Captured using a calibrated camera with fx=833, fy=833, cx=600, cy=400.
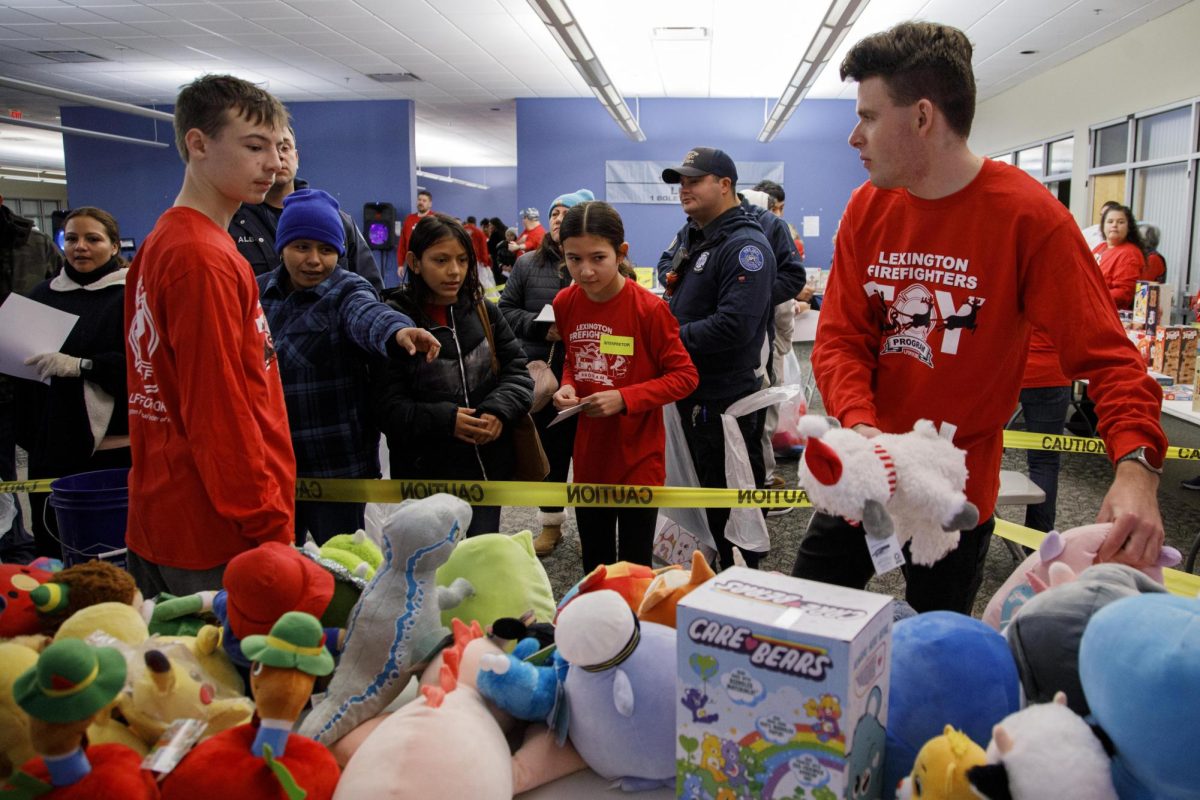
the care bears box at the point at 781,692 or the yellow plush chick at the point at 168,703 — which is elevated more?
the care bears box at the point at 781,692

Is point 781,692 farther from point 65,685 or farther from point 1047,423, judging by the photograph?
point 1047,423

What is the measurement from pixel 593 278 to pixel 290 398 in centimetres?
94

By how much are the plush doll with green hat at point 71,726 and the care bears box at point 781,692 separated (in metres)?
0.61

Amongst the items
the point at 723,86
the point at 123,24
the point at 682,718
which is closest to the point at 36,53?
the point at 123,24

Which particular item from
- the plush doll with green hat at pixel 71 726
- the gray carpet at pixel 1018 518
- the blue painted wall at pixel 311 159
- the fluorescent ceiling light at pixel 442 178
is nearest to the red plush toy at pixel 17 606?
the plush doll with green hat at pixel 71 726

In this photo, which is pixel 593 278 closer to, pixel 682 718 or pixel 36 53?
pixel 682 718

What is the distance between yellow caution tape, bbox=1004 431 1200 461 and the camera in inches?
107

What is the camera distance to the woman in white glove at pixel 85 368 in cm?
279

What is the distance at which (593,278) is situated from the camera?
253 cm

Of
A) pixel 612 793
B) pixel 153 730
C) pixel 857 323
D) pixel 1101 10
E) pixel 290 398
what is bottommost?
pixel 612 793

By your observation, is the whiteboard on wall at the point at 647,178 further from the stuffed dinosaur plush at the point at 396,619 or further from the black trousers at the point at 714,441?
the stuffed dinosaur plush at the point at 396,619

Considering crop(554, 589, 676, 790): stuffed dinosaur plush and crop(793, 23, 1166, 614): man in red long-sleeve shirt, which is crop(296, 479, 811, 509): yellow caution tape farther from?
crop(554, 589, 676, 790): stuffed dinosaur plush

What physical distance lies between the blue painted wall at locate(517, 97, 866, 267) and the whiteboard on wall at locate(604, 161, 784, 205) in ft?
0.32

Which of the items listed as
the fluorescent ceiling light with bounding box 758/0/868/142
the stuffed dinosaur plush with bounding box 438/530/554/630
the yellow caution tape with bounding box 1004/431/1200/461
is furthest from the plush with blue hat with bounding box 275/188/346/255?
the fluorescent ceiling light with bounding box 758/0/868/142
